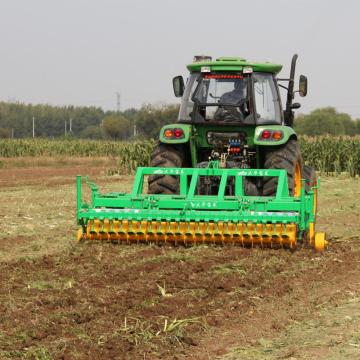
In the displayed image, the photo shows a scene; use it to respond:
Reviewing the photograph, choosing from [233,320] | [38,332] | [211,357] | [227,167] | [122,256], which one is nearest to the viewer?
[211,357]

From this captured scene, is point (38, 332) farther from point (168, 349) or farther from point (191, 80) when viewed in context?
point (191, 80)

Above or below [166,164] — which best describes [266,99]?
above

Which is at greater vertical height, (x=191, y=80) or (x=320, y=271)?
(x=191, y=80)

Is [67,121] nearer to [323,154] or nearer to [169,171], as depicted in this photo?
→ [323,154]

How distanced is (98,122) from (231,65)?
74.2m

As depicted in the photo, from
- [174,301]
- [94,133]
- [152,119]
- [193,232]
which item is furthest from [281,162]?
[94,133]

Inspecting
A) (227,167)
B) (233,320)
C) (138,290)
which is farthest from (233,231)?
(233,320)

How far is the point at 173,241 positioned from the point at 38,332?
3480 millimetres

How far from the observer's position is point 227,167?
891 cm

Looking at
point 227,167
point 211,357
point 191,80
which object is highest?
point 191,80

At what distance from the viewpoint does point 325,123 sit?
45.1m

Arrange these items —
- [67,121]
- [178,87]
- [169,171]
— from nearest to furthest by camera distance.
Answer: [169,171], [178,87], [67,121]

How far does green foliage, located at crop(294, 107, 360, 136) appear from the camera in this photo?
4488 cm

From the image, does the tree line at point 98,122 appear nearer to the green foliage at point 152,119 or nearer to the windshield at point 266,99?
the green foliage at point 152,119
